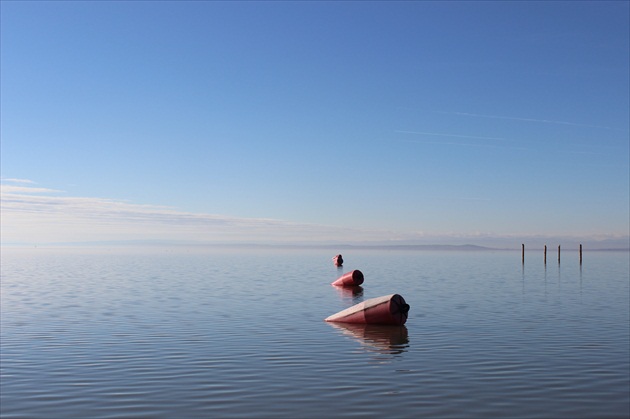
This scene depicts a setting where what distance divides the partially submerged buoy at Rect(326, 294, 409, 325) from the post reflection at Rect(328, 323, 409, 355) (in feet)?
0.94

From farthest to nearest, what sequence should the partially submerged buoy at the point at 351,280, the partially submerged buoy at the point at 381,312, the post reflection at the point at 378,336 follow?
the partially submerged buoy at the point at 351,280 < the partially submerged buoy at the point at 381,312 < the post reflection at the point at 378,336

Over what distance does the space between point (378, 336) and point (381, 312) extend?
2545 mm

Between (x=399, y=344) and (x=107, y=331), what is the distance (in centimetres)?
1301

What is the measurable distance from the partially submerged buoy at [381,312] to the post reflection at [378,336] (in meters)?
0.29

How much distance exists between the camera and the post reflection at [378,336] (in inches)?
914

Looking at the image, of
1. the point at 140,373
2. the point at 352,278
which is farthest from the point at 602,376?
the point at 352,278

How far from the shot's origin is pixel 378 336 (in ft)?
86.9

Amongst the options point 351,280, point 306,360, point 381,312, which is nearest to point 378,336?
point 381,312

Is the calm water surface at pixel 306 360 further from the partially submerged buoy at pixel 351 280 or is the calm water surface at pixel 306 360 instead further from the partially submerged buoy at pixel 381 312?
the partially submerged buoy at pixel 351 280

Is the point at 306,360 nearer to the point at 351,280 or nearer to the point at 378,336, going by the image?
the point at 378,336

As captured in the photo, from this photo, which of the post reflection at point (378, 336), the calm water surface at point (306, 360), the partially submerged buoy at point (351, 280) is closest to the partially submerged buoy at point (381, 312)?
the post reflection at point (378, 336)

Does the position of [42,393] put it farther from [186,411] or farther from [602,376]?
[602,376]

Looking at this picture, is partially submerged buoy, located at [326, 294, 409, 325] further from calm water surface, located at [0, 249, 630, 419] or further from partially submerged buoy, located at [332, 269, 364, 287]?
partially submerged buoy, located at [332, 269, 364, 287]

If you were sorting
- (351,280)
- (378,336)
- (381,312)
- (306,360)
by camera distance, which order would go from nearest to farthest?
(306,360)
(378,336)
(381,312)
(351,280)
